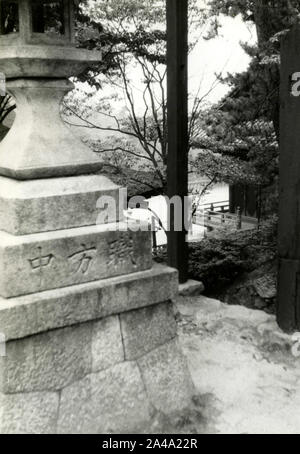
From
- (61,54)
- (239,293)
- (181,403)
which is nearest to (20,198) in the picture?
(61,54)

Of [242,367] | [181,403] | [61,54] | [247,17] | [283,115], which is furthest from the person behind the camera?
[247,17]

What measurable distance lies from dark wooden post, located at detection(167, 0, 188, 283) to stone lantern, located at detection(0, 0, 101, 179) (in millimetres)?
1962

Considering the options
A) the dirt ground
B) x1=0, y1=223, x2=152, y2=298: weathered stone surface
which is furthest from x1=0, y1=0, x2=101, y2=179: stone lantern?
the dirt ground

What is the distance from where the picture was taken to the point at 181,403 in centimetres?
343

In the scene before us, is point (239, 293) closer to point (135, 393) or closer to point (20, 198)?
point (135, 393)

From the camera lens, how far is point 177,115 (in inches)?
200

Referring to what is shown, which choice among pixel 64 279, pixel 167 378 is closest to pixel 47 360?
pixel 64 279

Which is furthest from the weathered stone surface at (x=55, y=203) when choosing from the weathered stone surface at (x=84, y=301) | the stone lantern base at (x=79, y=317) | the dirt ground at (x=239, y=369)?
the dirt ground at (x=239, y=369)

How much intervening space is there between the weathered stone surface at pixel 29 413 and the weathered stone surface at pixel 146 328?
572mm

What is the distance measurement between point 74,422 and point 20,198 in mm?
1394

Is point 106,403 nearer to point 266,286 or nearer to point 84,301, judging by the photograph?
point 84,301

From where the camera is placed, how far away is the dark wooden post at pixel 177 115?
4883 mm

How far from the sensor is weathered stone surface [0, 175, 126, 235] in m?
2.83

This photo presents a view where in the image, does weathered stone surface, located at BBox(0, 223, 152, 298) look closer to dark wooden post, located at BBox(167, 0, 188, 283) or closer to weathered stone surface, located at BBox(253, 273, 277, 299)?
dark wooden post, located at BBox(167, 0, 188, 283)
